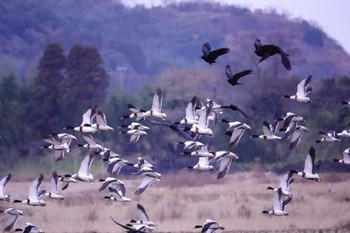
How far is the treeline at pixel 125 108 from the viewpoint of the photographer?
3878 cm

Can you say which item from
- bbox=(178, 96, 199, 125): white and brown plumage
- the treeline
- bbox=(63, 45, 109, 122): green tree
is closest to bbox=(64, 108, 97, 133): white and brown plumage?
bbox=(178, 96, 199, 125): white and brown plumage

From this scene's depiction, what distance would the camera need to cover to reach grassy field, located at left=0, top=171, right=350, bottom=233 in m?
22.9

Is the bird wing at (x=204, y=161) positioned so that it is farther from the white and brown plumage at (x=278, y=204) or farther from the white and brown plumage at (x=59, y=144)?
the white and brown plumage at (x=59, y=144)

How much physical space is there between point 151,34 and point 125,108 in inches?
1723

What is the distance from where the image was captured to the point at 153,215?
79.5ft

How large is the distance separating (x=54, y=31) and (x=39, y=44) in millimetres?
4890

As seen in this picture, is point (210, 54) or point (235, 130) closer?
point (210, 54)

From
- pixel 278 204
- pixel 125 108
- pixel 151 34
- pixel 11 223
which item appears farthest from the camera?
pixel 151 34

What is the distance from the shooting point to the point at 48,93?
42688mm

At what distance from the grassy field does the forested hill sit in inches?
870

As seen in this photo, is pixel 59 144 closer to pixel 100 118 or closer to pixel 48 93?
pixel 100 118

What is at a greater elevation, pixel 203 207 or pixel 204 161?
pixel 204 161

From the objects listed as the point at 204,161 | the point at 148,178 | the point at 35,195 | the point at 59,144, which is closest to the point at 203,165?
the point at 204,161

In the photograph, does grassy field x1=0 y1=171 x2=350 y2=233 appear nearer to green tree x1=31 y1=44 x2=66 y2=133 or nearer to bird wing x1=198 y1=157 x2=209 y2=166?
bird wing x1=198 y1=157 x2=209 y2=166
